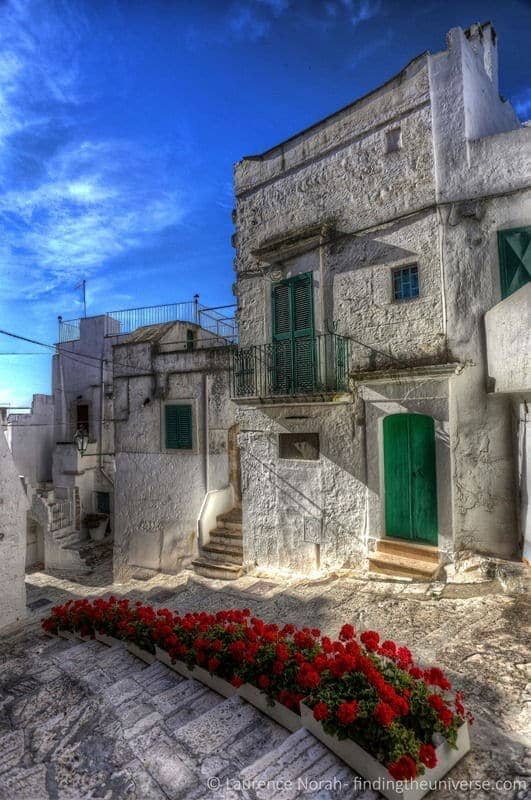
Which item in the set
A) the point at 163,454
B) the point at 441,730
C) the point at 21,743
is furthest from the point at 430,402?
the point at 163,454

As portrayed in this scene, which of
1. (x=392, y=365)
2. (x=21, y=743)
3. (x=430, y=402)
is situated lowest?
(x=21, y=743)

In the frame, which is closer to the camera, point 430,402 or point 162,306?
point 430,402

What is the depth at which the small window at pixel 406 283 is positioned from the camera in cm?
755

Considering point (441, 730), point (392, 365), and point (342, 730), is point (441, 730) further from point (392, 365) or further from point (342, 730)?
point (392, 365)

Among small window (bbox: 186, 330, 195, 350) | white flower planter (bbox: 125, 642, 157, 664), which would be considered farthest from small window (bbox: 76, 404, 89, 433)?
white flower planter (bbox: 125, 642, 157, 664)

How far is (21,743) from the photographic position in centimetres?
383

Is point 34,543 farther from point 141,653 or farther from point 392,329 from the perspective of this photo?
point 392,329

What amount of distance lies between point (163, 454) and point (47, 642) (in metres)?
6.47

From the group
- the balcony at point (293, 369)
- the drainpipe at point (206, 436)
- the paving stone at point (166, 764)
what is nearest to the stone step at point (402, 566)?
the balcony at point (293, 369)

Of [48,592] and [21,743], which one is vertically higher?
[21,743]

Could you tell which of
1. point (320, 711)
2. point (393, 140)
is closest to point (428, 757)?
point (320, 711)

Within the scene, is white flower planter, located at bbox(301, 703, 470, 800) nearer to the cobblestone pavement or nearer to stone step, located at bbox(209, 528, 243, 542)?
the cobblestone pavement

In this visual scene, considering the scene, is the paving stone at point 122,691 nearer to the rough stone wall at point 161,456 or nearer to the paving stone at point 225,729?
the paving stone at point 225,729

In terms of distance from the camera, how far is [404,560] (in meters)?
7.26
